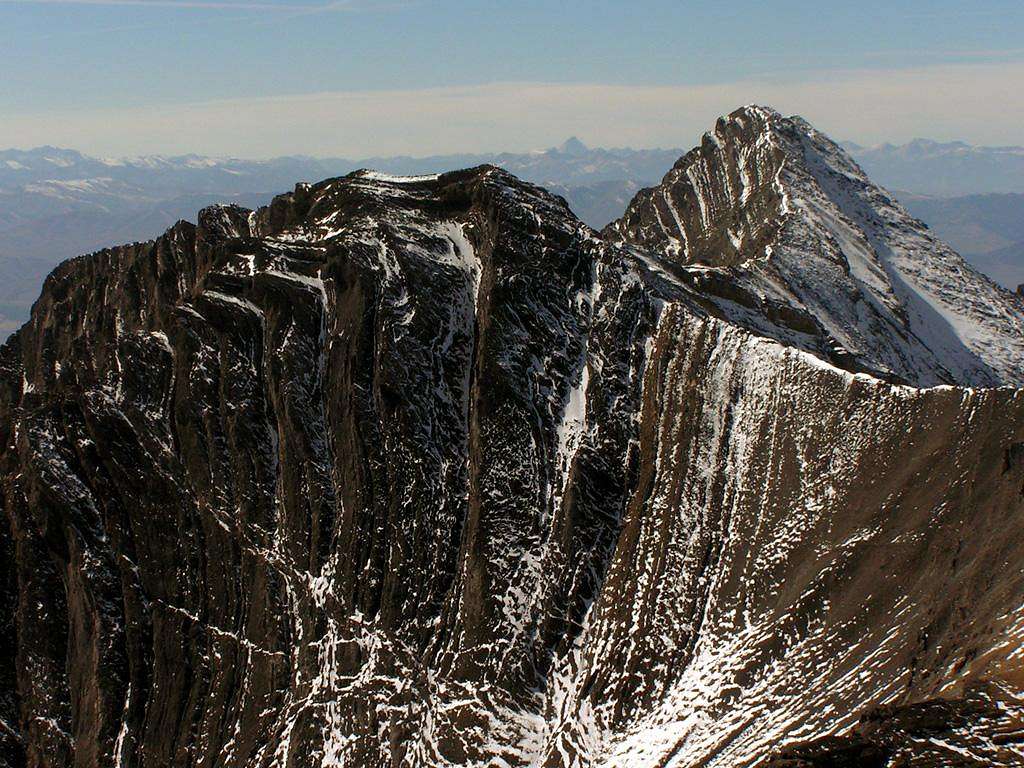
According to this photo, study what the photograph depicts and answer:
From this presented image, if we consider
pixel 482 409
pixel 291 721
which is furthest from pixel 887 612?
pixel 291 721

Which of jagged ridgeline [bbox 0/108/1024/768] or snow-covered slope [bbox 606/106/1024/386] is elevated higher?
snow-covered slope [bbox 606/106/1024/386]

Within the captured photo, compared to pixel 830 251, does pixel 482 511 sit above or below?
below

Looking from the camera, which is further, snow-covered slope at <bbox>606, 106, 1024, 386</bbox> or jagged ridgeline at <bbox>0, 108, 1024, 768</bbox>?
snow-covered slope at <bbox>606, 106, 1024, 386</bbox>

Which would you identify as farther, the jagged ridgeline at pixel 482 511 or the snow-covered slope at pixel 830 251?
the snow-covered slope at pixel 830 251

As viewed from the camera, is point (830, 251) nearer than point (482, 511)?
No

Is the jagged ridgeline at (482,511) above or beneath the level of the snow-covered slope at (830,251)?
beneath

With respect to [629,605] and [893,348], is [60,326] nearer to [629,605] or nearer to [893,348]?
[629,605]
